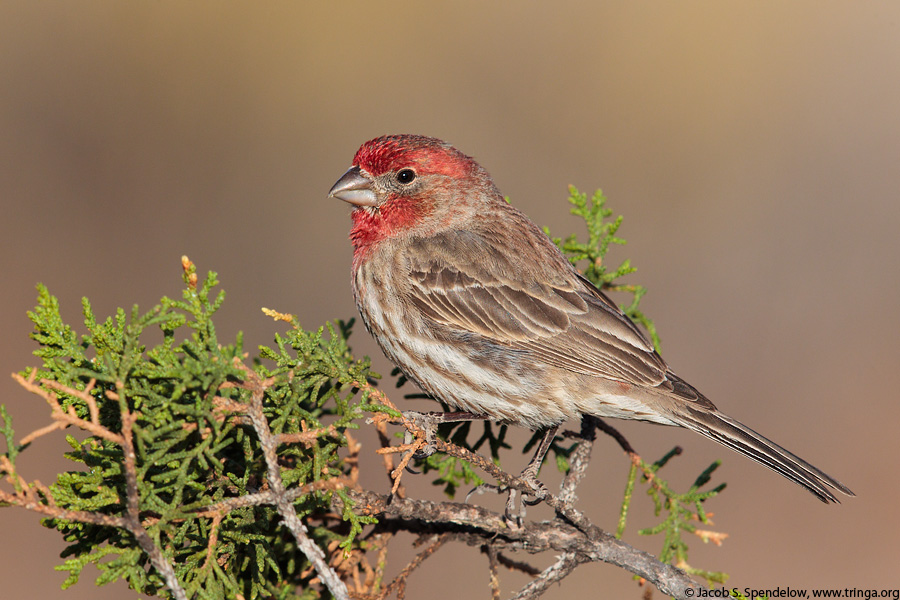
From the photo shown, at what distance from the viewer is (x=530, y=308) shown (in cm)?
468

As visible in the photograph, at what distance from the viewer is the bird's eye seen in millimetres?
5121

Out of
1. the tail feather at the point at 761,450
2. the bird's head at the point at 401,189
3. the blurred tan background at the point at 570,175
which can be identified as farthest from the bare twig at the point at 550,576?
the blurred tan background at the point at 570,175

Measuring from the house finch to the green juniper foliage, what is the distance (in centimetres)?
107

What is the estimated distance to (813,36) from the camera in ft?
35.8

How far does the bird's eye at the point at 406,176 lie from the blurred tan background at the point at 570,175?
10.2ft

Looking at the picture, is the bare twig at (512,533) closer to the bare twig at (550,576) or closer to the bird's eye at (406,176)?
the bare twig at (550,576)

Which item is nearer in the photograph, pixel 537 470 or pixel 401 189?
pixel 537 470

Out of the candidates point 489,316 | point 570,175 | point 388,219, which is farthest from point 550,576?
point 570,175

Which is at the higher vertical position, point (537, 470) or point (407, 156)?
point (407, 156)

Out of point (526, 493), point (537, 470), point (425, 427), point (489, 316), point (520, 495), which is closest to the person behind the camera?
point (526, 493)

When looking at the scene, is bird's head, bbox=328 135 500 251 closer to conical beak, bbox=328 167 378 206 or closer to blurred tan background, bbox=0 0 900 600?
conical beak, bbox=328 167 378 206

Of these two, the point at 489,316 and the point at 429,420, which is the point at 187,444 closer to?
the point at 429,420

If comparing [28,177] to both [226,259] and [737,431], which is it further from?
[737,431]

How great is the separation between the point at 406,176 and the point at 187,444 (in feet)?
8.78
